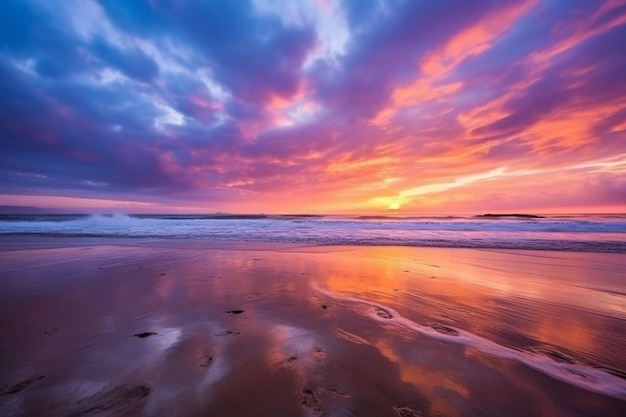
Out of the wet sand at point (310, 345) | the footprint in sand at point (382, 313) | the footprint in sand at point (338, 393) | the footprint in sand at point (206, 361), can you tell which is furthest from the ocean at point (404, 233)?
the footprint in sand at point (338, 393)

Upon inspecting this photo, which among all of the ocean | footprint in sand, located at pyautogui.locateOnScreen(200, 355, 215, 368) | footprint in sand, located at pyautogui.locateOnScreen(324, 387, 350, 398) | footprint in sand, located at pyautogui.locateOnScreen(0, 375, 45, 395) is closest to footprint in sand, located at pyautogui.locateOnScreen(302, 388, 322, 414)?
footprint in sand, located at pyautogui.locateOnScreen(324, 387, 350, 398)

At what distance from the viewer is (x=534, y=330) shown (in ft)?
10.9

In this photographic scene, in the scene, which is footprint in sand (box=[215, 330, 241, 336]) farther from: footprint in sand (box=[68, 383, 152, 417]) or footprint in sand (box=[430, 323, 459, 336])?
footprint in sand (box=[430, 323, 459, 336])

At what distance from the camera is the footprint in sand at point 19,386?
212cm

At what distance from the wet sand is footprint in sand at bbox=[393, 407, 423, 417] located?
0.4 inches

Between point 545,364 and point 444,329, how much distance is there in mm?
991

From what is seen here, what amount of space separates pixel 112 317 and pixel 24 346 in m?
0.88

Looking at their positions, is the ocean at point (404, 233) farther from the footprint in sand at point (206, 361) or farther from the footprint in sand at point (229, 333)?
the footprint in sand at point (206, 361)

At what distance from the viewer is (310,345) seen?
2.88 m

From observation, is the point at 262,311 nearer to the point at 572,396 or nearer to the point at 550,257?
the point at 572,396

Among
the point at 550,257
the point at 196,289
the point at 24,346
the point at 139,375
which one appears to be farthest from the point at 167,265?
the point at 550,257

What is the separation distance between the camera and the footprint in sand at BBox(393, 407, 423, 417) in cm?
186

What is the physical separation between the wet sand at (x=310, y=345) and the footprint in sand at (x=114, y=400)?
0.5 inches

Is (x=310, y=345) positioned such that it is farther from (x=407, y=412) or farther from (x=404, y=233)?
(x=404, y=233)
